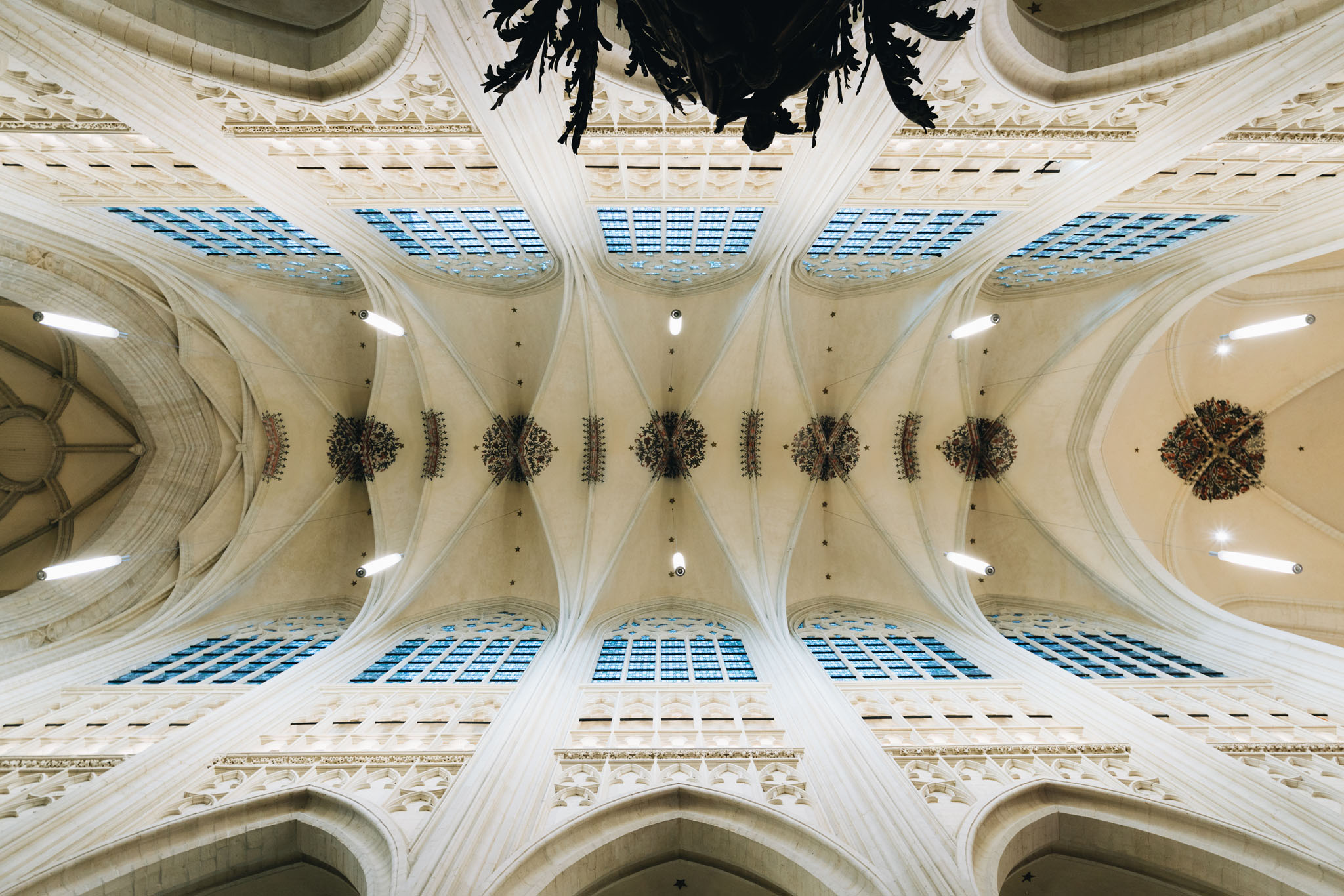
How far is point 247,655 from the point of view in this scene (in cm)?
1298

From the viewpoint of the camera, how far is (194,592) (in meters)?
14.5

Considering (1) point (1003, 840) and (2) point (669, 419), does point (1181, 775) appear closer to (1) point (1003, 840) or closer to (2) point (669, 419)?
(1) point (1003, 840)

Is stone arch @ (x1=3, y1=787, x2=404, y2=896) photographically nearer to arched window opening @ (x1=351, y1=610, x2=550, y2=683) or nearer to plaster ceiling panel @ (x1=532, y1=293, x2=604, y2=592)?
arched window opening @ (x1=351, y1=610, x2=550, y2=683)

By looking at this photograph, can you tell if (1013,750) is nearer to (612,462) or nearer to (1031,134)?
(1031,134)

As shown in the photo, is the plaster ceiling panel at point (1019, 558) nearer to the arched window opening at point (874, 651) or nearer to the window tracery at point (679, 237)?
the arched window opening at point (874, 651)

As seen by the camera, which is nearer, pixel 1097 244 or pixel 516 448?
pixel 1097 244

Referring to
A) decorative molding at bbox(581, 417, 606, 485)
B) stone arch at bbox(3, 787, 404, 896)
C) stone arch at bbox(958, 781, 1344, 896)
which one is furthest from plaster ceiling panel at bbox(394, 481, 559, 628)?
stone arch at bbox(958, 781, 1344, 896)

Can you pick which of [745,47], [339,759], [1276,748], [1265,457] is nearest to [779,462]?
[1276,748]

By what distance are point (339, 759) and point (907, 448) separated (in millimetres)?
14757

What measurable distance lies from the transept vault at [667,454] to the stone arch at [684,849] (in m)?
0.06

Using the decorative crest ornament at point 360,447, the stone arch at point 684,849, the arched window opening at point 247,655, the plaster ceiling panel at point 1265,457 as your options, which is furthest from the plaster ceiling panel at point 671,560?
the plaster ceiling panel at point 1265,457

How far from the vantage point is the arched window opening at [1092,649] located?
1202 cm

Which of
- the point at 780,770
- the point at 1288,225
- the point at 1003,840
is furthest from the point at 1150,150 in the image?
the point at 780,770

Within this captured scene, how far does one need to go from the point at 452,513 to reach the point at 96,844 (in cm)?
1026
